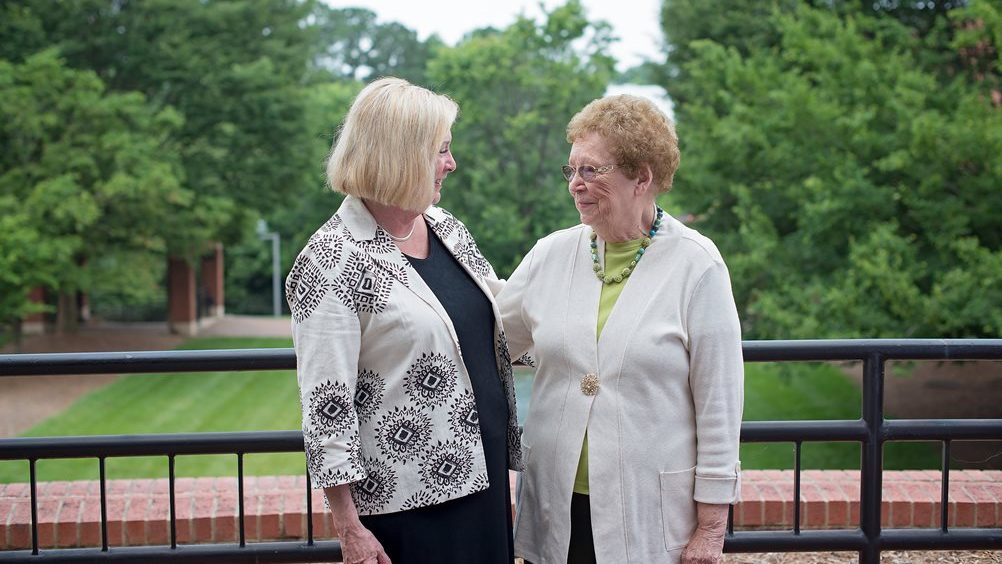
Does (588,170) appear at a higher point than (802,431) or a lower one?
higher

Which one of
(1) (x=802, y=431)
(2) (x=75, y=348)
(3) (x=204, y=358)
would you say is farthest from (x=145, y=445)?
(2) (x=75, y=348)

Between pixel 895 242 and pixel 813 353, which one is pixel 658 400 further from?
pixel 895 242

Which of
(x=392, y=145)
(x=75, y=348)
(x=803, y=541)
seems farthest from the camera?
(x=75, y=348)

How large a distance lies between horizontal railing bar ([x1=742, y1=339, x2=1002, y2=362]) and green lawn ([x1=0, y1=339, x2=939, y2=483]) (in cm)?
870

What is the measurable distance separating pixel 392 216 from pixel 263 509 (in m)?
1.95

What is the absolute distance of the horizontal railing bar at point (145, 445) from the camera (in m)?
2.74

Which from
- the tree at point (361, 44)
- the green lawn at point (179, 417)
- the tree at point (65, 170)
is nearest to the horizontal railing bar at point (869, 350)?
the green lawn at point (179, 417)

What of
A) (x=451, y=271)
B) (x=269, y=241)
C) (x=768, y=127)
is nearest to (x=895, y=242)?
(x=768, y=127)

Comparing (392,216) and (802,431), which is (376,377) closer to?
(392,216)

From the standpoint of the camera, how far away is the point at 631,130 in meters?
2.15

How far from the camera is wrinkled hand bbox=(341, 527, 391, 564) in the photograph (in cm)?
210

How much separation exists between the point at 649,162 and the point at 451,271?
521mm

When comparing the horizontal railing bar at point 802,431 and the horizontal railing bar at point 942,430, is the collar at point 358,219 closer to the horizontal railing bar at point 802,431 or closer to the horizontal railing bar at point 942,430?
the horizontal railing bar at point 802,431

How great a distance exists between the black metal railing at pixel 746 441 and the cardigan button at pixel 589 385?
2.43 ft
